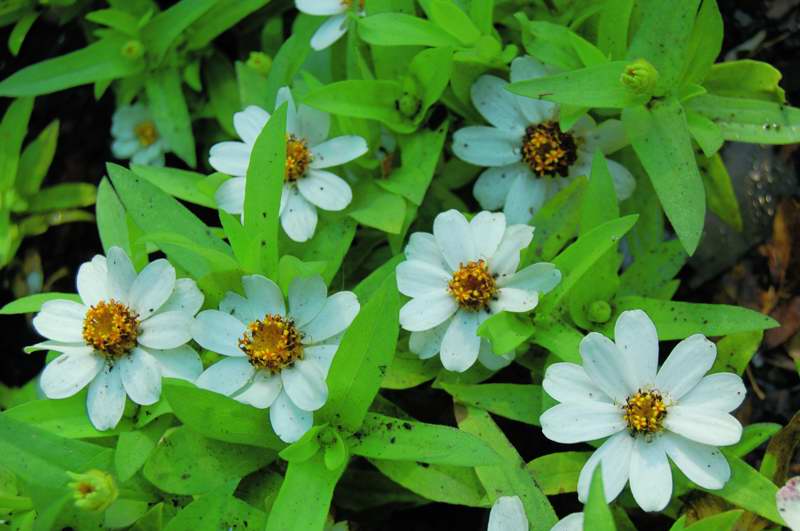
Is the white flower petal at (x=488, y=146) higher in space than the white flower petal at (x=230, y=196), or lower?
higher

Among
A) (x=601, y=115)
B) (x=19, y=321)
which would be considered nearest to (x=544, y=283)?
(x=601, y=115)

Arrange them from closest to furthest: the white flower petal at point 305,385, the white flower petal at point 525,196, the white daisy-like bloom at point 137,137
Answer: the white flower petal at point 305,385
the white flower petal at point 525,196
the white daisy-like bloom at point 137,137

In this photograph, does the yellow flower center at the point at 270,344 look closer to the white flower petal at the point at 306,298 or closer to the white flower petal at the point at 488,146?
the white flower petal at the point at 306,298

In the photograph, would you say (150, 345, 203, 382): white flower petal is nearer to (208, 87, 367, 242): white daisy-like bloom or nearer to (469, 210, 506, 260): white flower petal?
(208, 87, 367, 242): white daisy-like bloom

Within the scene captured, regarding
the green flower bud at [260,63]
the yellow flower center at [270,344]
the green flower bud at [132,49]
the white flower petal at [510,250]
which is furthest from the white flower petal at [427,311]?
the green flower bud at [132,49]

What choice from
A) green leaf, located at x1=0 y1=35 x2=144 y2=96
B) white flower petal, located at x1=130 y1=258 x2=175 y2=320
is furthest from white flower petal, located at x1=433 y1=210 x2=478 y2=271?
green leaf, located at x1=0 y1=35 x2=144 y2=96

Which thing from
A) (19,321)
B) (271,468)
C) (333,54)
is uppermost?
(333,54)

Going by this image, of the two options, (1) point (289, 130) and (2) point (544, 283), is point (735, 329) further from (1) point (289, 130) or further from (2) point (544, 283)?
(1) point (289, 130)
